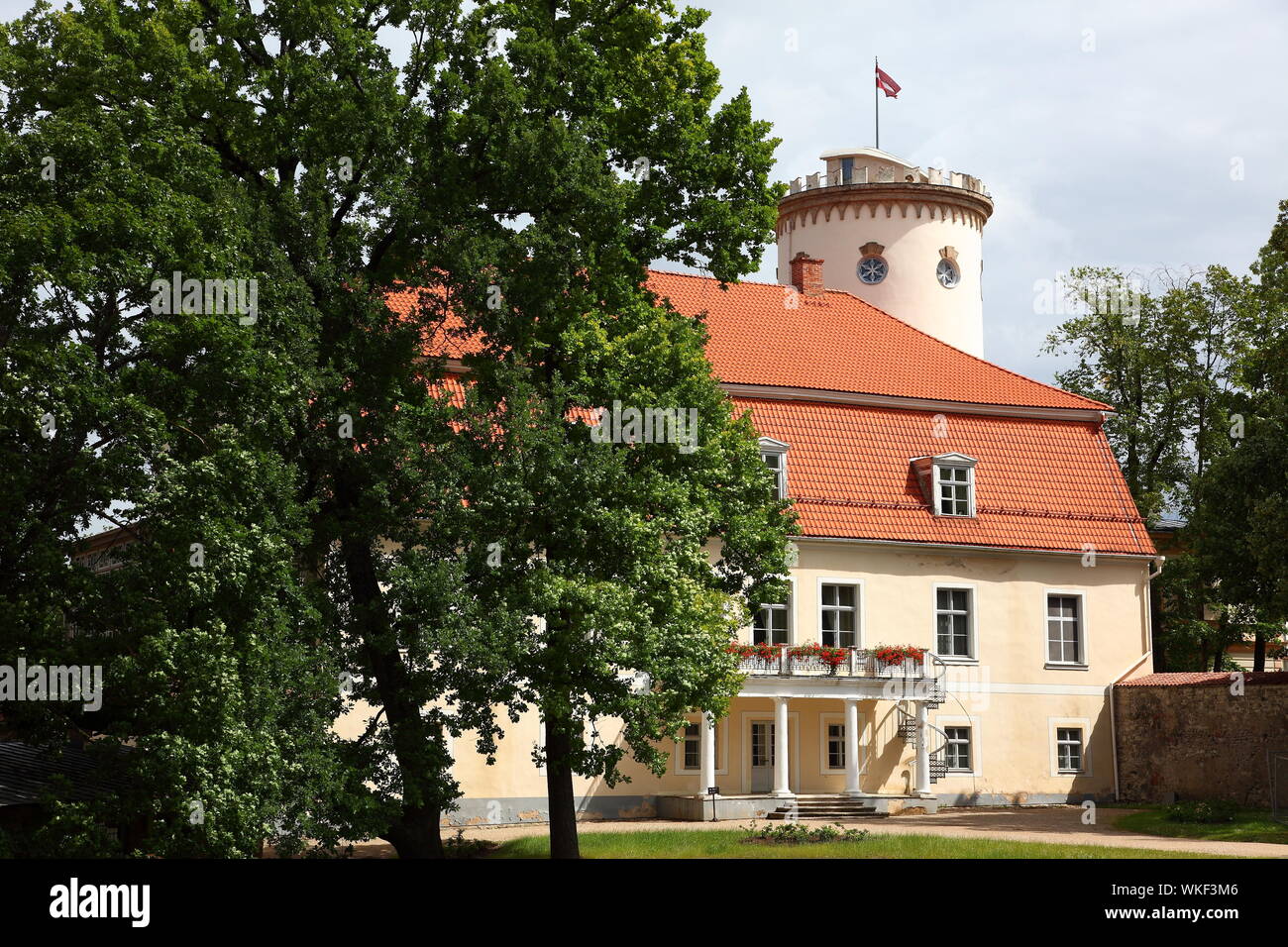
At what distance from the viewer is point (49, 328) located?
1689cm

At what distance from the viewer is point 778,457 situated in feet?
108

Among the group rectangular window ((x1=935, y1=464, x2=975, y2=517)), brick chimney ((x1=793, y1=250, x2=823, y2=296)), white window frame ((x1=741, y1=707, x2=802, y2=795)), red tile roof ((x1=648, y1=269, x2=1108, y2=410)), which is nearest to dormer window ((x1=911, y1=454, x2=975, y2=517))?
rectangular window ((x1=935, y1=464, x2=975, y2=517))

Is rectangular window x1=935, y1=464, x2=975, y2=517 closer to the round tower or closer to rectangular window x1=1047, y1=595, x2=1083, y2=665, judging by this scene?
rectangular window x1=1047, y1=595, x2=1083, y2=665

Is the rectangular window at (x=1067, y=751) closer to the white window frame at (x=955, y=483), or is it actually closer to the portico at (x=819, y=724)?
the portico at (x=819, y=724)

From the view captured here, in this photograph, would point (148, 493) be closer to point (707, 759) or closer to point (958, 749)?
point (707, 759)

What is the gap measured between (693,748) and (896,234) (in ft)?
67.0

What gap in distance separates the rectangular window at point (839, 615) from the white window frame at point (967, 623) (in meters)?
1.85

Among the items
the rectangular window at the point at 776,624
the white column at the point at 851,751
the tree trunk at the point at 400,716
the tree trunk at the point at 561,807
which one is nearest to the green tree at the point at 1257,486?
the white column at the point at 851,751

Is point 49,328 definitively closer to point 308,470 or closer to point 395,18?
point 308,470

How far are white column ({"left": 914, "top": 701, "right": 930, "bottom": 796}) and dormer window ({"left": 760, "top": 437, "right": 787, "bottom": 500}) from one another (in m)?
5.65

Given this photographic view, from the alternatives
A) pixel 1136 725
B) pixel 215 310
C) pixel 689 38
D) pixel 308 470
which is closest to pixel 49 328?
pixel 215 310

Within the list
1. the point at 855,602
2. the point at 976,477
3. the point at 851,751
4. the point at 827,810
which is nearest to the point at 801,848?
the point at 827,810

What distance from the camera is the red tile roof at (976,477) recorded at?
33.5 meters

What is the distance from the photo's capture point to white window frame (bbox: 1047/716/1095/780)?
3422cm
